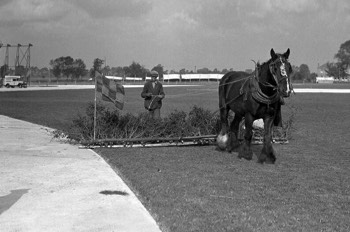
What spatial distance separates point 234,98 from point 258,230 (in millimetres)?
5677

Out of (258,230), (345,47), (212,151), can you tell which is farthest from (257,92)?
(345,47)

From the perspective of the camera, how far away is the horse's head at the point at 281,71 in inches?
338

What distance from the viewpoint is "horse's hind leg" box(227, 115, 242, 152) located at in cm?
1092

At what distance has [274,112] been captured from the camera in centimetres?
938

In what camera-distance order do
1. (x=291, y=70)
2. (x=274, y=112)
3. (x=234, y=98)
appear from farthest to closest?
(x=234, y=98) < (x=274, y=112) < (x=291, y=70)

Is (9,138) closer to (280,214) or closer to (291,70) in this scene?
(291,70)

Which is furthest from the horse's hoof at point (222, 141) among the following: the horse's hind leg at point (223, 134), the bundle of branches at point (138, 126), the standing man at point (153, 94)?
the standing man at point (153, 94)

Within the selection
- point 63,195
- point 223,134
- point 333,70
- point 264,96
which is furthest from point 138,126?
point 333,70

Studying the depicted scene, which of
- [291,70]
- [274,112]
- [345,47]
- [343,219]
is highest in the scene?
[345,47]

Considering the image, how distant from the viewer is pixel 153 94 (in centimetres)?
1282

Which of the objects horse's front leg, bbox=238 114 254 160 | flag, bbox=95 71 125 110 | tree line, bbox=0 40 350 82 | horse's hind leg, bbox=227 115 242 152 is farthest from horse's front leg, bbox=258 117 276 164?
tree line, bbox=0 40 350 82

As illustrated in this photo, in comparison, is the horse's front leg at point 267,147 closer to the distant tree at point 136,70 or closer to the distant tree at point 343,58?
the distant tree at point 136,70

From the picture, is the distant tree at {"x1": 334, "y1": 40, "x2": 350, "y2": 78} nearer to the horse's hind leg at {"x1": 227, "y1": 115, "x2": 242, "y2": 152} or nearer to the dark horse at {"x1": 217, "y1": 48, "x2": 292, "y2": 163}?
the horse's hind leg at {"x1": 227, "y1": 115, "x2": 242, "y2": 152}

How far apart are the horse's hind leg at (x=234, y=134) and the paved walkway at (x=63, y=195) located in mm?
3225
